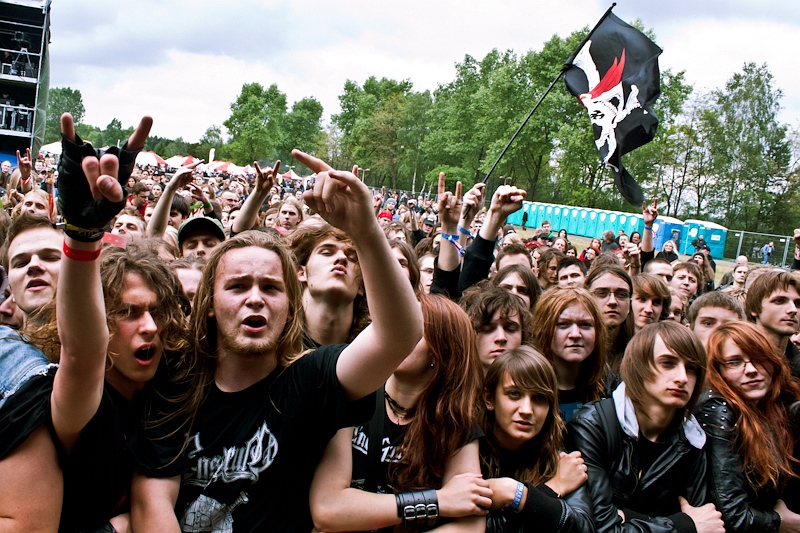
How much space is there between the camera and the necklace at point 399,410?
2.46 meters

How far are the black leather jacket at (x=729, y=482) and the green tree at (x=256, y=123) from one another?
5582cm

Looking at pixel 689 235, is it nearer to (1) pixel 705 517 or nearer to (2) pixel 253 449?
(1) pixel 705 517

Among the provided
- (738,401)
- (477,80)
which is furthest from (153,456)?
(477,80)

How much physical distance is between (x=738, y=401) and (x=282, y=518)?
247 cm

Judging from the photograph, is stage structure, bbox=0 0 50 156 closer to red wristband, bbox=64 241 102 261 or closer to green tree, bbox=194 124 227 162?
red wristband, bbox=64 241 102 261

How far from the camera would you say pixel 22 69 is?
842 inches

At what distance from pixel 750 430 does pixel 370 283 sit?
7.90 ft

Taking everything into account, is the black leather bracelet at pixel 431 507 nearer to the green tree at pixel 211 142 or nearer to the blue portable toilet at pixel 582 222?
the blue portable toilet at pixel 582 222

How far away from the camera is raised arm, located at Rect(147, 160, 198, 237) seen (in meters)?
4.84

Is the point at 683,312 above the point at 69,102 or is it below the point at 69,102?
below

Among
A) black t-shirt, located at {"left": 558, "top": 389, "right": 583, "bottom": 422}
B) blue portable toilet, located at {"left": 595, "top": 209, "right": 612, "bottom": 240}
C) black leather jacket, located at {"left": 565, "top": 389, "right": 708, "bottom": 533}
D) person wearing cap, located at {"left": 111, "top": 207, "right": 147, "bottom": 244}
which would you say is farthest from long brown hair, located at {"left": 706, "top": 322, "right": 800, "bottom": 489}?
blue portable toilet, located at {"left": 595, "top": 209, "right": 612, "bottom": 240}

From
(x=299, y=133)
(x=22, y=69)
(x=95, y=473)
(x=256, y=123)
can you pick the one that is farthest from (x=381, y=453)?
(x=299, y=133)

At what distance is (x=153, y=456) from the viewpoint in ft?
6.60

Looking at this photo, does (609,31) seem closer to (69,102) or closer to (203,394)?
(203,394)
